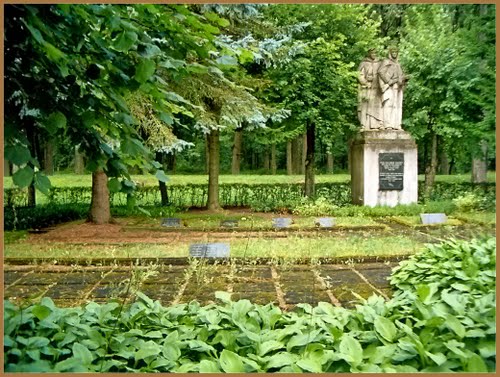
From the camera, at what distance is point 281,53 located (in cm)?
1570

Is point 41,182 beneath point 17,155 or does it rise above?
beneath

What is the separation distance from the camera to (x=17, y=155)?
219 cm

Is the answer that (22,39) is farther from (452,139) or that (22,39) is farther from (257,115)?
(452,139)

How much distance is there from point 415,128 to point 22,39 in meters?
18.5

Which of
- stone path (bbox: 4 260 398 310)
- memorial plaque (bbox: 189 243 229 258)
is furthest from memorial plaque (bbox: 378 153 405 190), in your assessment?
memorial plaque (bbox: 189 243 229 258)

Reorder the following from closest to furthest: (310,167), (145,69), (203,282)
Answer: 1. (145,69)
2. (203,282)
3. (310,167)

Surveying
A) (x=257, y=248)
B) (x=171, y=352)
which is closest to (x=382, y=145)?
(x=257, y=248)

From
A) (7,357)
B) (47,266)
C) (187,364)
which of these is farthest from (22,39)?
(47,266)

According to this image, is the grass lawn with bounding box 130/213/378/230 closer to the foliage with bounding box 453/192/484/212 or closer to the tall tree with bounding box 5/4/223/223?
the foliage with bounding box 453/192/484/212

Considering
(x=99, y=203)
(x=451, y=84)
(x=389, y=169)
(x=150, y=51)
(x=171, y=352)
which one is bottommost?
(x=171, y=352)

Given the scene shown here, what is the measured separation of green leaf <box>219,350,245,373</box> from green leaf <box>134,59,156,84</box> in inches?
61.3

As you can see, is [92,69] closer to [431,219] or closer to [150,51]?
[150,51]

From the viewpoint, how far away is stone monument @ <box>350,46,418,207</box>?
1620cm

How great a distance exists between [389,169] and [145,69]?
582 inches
